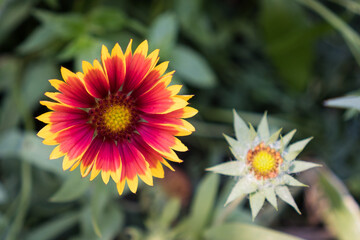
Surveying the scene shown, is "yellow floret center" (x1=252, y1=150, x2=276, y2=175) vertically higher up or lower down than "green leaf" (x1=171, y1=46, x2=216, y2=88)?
lower down

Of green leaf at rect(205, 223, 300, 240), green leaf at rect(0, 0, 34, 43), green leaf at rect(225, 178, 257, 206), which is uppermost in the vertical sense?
green leaf at rect(0, 0, 34, 43)

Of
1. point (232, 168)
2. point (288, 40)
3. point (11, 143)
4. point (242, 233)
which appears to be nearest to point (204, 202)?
point (242, 233)

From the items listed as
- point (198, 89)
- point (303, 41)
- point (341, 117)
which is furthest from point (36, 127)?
point (341, 117)

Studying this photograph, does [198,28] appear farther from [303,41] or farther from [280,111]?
[280,111]

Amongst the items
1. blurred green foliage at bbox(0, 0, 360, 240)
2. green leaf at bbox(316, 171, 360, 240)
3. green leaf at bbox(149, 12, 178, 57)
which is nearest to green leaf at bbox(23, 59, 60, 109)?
blurred green foliage at bbox(0, 0, 360, 240)

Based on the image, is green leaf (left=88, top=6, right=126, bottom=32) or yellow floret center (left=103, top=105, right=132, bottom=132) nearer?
yellow floret center (left=103, top=105, right=132, bottom=132)

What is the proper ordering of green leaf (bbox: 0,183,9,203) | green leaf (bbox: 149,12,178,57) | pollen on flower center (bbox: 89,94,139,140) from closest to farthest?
pollen on flower center (bbox: 89,94,139,140) < green leaf (bbox: 0,183,9,203) < green leaf (bbox: 149,12,178,57)

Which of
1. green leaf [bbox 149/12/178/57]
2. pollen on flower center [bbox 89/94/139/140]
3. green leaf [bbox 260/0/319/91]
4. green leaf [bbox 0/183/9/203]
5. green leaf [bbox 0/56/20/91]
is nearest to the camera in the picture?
pollen on flower center [bbox 89/94/139/140]

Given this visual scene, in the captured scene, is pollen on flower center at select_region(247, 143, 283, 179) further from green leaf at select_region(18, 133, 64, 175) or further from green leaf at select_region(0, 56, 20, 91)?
green leaf at select_region(0, 56, 20, 91)
